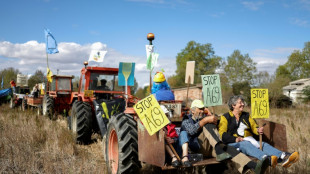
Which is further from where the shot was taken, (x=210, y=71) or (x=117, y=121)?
(x=210, y=71)

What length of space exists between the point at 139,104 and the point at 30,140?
3687 millimetres

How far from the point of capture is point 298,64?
186 feet

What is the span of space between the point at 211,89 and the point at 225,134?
0.68 m

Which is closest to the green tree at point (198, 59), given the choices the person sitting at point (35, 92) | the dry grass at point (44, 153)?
the person sitting at point (35, 92)

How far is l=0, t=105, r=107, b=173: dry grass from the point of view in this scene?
3.98 m

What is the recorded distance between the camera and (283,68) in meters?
62.5

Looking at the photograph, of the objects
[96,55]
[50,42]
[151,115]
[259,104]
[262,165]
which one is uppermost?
[50,42]

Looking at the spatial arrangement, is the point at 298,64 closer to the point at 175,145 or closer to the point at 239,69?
the point at 239,69

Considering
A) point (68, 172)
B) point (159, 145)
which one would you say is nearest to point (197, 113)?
point (159, 145)

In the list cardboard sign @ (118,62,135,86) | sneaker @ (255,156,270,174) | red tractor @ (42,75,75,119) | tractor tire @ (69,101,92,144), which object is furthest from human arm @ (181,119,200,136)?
red tractor @ (42,75,75,119)

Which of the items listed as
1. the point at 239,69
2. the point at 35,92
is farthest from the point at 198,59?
the point at 35,92

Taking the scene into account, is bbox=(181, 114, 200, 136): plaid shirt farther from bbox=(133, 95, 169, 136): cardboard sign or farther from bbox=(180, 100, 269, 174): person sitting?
bbox=(133, 95, 169, 136): cardboard sign

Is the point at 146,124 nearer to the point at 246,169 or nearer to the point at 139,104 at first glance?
the point at 139,104

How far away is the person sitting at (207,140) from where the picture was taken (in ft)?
11.0
